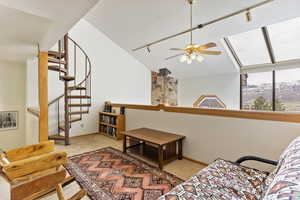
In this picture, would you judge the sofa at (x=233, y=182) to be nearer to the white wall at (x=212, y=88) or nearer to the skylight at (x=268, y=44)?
the skylight at (x=268, y=44)

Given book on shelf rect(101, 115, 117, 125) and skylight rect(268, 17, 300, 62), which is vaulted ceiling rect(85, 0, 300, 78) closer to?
skylight rect(268, 17, 300, 62)

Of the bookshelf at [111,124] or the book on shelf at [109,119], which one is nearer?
the bookshelf at [111,124]

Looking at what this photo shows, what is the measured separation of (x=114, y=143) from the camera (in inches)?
151

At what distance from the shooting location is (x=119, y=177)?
2.20 meters

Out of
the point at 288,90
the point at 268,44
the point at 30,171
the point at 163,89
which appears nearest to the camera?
the point at 30,171

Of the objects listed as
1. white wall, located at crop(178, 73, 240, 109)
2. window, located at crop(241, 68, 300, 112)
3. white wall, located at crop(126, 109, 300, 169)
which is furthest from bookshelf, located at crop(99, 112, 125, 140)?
window, located at crop(241, 68, 300, 112)

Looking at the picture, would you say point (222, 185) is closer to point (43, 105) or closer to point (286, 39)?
point (43, 105)

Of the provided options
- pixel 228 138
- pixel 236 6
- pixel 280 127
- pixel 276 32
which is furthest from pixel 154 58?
pixel 280 127

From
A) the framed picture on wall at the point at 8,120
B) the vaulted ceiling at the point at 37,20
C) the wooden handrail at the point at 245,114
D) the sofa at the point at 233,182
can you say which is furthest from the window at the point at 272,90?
the framed picture on wall at the point at 8,120

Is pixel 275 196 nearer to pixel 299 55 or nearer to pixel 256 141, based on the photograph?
pixel 256 141

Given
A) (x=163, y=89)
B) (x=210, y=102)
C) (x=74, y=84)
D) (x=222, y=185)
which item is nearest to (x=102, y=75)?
(x=74, y=84)

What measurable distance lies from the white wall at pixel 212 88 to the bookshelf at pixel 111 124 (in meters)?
3.65

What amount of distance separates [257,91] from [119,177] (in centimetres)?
532

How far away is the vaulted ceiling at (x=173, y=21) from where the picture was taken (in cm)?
293
